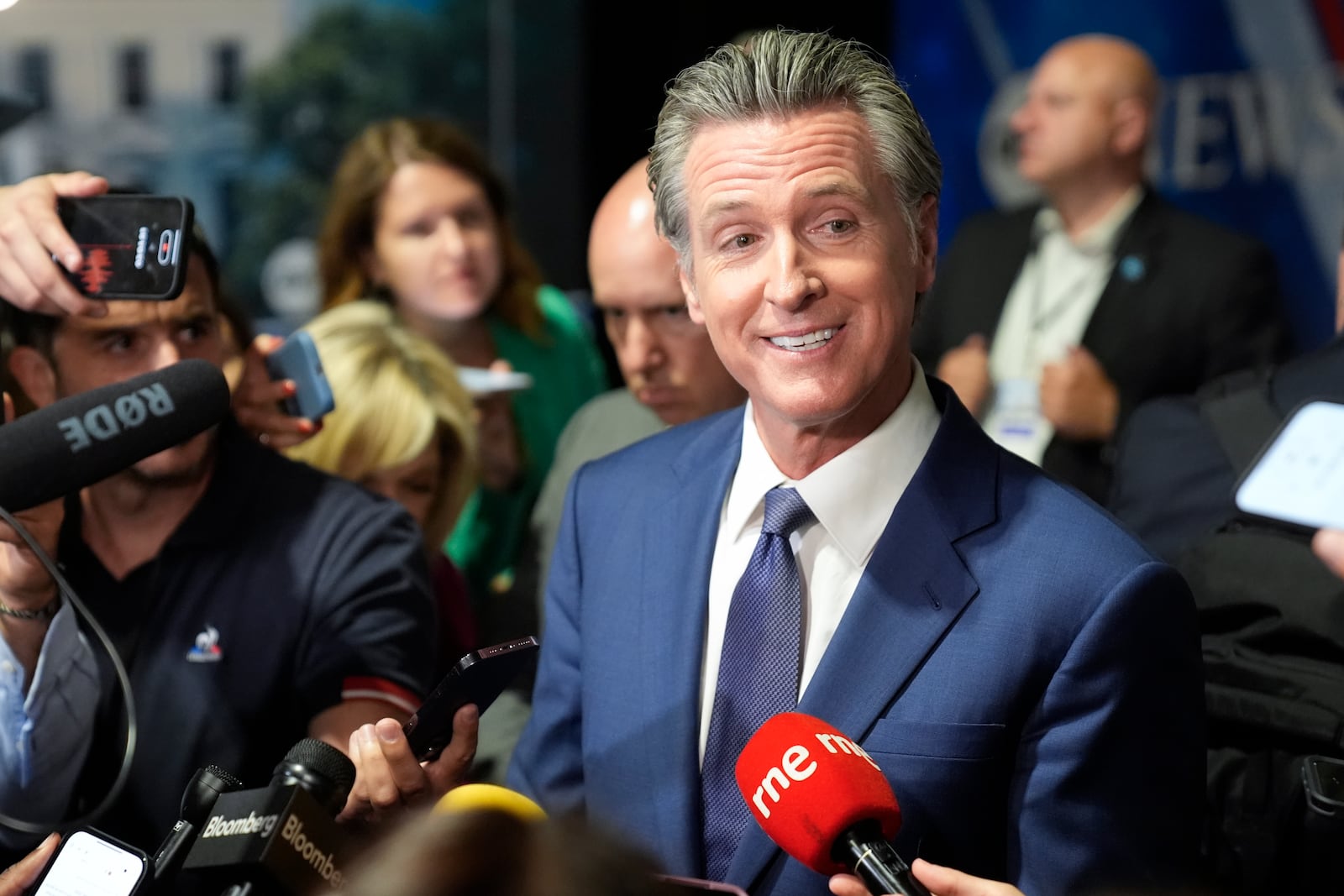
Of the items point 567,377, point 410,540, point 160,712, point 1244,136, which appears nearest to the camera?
point 160,712

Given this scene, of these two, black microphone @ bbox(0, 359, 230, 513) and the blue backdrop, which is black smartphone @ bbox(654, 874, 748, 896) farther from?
the blue backdrop

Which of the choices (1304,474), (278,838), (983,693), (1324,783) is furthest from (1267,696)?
(278,838)

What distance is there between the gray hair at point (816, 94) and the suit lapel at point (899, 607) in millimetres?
301

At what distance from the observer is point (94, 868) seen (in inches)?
58.1

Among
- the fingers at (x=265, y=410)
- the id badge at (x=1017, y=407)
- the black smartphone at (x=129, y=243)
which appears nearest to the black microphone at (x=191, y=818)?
the black smartphone at (x=129, y=243)

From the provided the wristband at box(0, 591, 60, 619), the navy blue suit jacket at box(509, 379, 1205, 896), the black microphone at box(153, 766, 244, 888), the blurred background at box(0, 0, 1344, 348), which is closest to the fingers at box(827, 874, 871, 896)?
the navy blue suit jacket at box(509, 379, 1205, 896)

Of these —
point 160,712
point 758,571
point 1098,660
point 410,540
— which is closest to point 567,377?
point 410,540

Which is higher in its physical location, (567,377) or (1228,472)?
(1228,472)

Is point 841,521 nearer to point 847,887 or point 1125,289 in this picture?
point 847,887

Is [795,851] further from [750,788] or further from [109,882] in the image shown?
[109,882]

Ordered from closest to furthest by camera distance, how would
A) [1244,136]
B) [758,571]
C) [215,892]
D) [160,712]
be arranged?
[215,892] < [758,571] < [160,712] < [1244,136]

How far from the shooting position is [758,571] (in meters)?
1.70

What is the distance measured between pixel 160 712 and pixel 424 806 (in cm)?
62

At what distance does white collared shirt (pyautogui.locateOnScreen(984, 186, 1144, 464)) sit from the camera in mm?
3879
